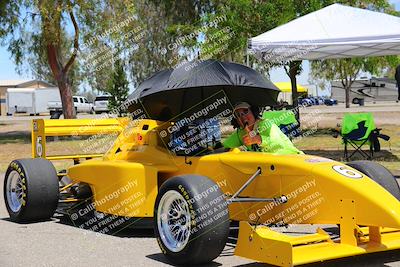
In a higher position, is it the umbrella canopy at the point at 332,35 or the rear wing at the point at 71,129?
the umbrella canopy at the point at 332,35

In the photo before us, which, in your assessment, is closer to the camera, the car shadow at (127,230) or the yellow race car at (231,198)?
the yellow race car at (231,198)

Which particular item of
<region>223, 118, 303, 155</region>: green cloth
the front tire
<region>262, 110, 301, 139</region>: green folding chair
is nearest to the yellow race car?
the front tire

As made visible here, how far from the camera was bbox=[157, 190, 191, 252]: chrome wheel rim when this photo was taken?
5730mm

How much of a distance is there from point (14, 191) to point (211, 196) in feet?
12.7

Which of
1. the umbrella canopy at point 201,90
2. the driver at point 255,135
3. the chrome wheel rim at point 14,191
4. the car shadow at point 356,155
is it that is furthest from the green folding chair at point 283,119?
the driver at point 255,135

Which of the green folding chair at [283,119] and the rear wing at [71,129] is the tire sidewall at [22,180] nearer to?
the rear wing at [71,129]

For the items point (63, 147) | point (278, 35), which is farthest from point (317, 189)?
point (63, 147)

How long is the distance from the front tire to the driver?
1.13 meters

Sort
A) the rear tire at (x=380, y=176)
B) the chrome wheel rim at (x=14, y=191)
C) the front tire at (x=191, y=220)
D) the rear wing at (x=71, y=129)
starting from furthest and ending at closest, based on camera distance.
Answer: the rear wing at (x=71, y=129)
the chrome wheel rim at (x=14, y=191)
the rear tire at (x=380, y=176)
the front tire at (x=191, y=220)

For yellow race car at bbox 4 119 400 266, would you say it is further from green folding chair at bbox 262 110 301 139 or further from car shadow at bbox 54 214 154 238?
green folding chair at bbox 262 110 301 139

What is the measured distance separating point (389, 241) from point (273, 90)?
2.57 m

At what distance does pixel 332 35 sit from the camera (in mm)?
14633

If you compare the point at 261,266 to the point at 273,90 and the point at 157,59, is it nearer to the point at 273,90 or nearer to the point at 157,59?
the point at 273,90

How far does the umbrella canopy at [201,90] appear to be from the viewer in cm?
710
